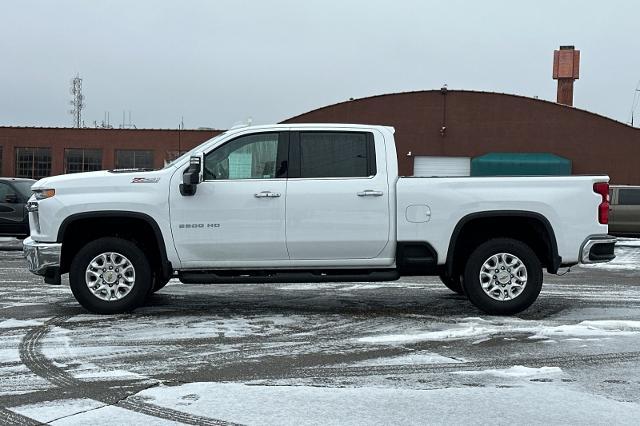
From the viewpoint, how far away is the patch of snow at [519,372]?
18.1 ft

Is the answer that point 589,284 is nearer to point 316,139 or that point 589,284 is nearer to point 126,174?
point 316,139

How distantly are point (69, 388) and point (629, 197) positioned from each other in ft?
63.6

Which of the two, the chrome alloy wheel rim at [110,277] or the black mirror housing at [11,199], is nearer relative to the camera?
the chrome alloy wheel rim at [110,277]

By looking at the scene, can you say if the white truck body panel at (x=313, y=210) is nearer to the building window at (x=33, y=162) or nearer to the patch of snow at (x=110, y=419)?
the patch of snow at (x=110, y=419)

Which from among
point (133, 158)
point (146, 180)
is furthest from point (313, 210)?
point (133, 158)

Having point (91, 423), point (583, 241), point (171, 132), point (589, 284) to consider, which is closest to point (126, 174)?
point (91, 423)

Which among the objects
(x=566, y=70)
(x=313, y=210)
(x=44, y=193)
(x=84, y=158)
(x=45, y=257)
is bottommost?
(x=45, y=257)

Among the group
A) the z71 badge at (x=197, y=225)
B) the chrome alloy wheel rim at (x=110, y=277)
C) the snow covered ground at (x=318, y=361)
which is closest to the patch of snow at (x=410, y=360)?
the snow covered ground at (x=318, y=361)

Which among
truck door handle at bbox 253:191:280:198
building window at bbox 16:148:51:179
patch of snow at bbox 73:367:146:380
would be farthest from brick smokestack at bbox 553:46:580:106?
patch of snow at bbox 73:367:146:380

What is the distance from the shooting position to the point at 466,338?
6820mm

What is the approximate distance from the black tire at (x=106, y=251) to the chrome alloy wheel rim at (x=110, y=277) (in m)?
0.04

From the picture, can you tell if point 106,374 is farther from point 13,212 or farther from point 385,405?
point 13,212

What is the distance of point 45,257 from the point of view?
776cm

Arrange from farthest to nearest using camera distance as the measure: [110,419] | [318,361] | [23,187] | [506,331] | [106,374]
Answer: [23,187] < [506,331] < [318,361] < [106,374] < [110,419]
